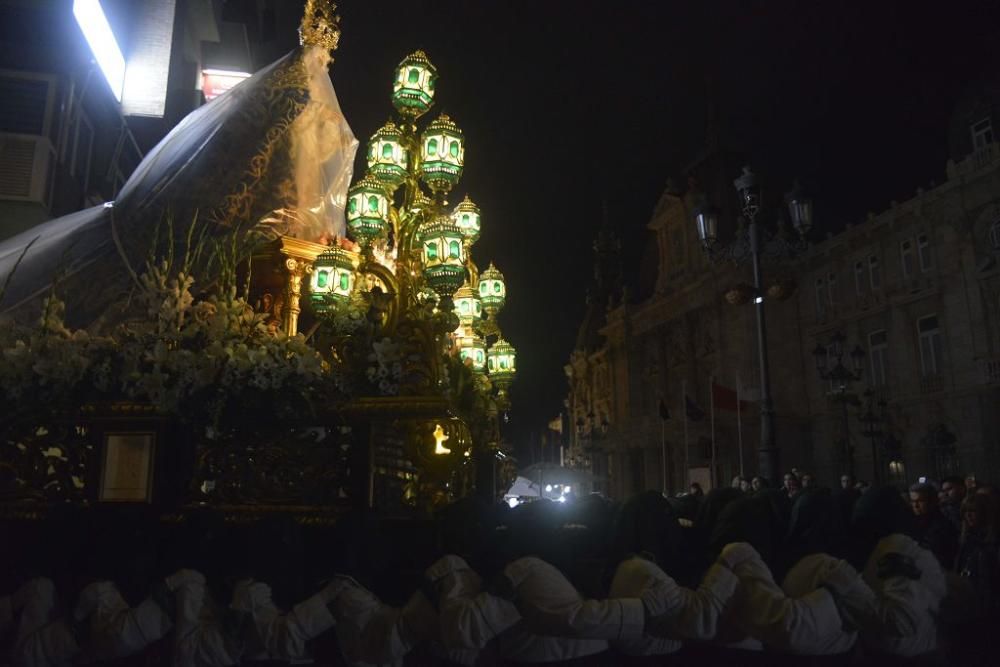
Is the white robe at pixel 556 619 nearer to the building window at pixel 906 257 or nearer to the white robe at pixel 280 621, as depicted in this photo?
the white robe at pixel 280 621

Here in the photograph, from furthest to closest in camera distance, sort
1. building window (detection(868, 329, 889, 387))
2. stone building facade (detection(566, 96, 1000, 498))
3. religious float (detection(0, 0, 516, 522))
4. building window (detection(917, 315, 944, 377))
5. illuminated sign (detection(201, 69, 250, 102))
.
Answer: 1. building window (detection(868, 329, 889, 387))
2. building window (detection(917, 315, 944, 377))
3. stone building facade (detection(566, 96, 1000, 498))
4. illuminated sign (detection(201, 69, 250, 102))
5. religious float (detection(0, 0, 516, 522))

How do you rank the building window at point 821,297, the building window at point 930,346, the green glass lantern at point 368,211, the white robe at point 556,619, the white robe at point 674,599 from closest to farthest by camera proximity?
the white robe at point 556,619 < the white robe at point 674,599 < the green glass lantern at point 368,211 < the building window at point 930,346 < the building window at point 821,297

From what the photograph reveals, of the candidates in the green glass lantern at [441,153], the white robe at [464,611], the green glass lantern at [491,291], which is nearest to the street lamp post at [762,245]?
the green glass lantern at [491,291]

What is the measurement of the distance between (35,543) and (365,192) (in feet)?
17.5

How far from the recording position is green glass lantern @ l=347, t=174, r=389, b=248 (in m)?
8.91

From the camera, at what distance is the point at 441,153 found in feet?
31.3

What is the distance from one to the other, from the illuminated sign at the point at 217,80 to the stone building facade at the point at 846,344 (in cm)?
1409

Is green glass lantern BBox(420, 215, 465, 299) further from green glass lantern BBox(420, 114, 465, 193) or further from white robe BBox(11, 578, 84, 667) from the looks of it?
white robe BBox(11, 578, 84, 667)

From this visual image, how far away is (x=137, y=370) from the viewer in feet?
18.5

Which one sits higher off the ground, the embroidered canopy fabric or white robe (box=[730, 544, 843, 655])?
the embroidered canopy fabric

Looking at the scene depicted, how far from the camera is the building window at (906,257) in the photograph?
102 feet

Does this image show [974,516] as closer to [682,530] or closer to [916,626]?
[916,626]

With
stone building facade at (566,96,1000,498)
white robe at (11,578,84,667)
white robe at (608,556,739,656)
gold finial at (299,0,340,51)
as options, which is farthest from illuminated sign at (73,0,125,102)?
white robe at (608,556,739,656)

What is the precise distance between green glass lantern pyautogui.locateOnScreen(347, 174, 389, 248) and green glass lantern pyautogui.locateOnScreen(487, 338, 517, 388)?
646 centimetres
